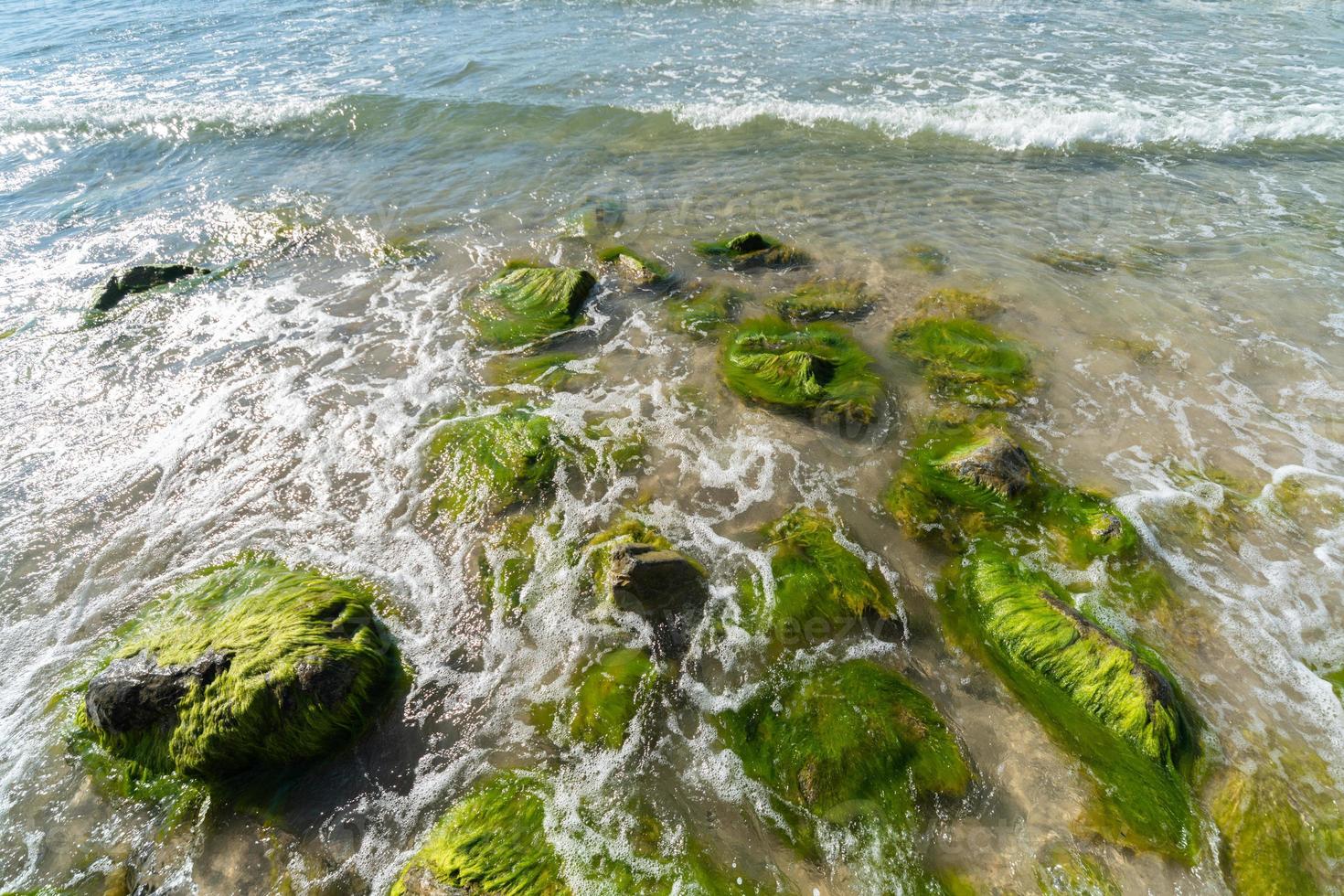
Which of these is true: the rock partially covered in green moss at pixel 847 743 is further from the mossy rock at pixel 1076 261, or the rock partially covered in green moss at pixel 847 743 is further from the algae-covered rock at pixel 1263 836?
the mossy rock at pixel 1076 261

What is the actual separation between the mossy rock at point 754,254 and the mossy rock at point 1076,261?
3741 millimetres

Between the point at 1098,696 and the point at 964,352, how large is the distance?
4312 mm

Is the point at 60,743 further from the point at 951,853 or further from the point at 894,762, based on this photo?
the point at 951,853

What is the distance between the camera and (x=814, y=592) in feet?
16.3

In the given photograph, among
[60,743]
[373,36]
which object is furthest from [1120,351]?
[373,36]

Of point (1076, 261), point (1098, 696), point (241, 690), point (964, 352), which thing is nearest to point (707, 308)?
point (964, 352)

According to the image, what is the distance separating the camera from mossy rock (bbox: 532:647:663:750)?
4207mm

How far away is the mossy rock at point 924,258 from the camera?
8742 millimetres

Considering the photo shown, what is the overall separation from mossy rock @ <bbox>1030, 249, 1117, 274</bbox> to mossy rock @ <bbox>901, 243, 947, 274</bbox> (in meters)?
1.47

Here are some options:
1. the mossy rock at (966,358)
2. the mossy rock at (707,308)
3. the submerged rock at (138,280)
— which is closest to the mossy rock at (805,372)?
the mossy rock at (707,308)

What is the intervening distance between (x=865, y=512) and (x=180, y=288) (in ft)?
34.3

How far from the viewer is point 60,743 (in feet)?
13.8

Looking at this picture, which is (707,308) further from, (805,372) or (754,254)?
(805,372)

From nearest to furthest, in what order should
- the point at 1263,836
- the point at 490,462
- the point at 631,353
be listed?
1. the point at 1263,836
2. the point at 490,462
3. the point at 631,353
